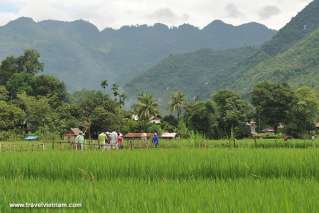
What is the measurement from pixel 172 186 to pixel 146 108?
2787 inches

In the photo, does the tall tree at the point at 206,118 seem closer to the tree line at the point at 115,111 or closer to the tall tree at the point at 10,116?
the tree line at the point at 115,111

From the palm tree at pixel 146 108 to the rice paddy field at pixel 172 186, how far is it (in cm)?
6744

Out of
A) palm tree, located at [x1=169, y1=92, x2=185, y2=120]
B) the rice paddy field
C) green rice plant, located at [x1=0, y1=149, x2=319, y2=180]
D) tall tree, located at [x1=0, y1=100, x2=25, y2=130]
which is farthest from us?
palm tree, located at [x1=169, y1=92, x2=185, y2=120]

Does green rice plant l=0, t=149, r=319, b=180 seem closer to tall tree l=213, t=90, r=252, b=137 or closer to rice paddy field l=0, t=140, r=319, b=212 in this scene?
rice paddy field l=0, t=140, r=319, b=212

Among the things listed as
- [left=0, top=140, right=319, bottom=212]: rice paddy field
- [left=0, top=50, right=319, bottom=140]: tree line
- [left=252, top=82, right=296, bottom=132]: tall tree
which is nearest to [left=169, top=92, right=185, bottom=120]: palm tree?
[left=0, top=50, right=319, bottom=140]: tree line

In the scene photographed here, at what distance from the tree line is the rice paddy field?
47124mm

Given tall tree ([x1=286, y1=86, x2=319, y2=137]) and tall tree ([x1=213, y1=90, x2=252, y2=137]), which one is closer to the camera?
tall tree ([x1=286, y1=86, x2=319, y2=137])

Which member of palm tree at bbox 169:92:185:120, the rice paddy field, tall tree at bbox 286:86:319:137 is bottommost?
the rice paddy field

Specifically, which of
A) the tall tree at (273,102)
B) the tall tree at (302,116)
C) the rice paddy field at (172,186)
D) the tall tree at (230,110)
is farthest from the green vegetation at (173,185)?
the tall tree at (273,102)

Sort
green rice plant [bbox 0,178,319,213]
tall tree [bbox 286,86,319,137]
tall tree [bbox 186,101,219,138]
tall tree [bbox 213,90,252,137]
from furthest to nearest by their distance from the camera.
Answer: tall tree [bbox 186,101,219,138] < tall tree [bbox 213,90,252,137] < tall tree [bbox 286,86,319,137] < green rice plant [bbox 0,178,319,213]

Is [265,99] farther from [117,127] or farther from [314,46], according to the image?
[314,46]

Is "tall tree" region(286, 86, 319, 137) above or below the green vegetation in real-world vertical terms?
above

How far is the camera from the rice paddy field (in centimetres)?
372

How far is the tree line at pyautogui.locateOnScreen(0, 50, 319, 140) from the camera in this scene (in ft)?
195
